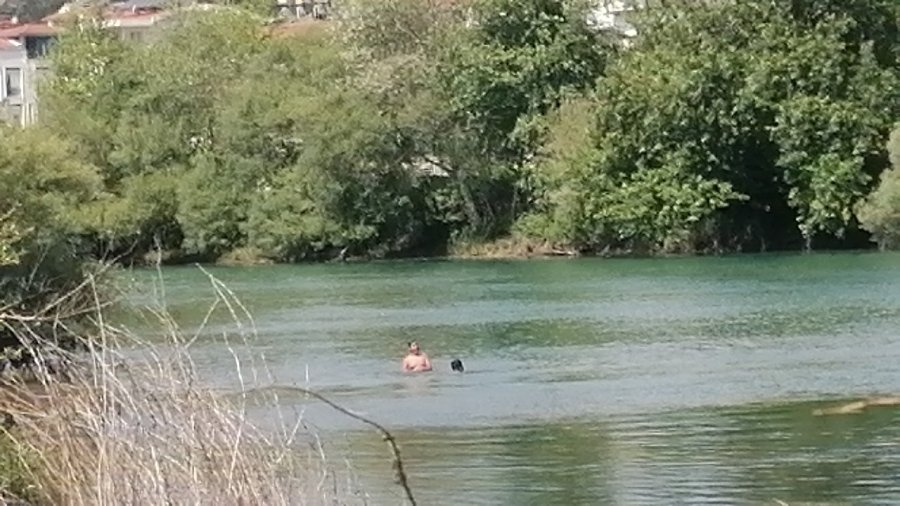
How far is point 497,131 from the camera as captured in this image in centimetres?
7731

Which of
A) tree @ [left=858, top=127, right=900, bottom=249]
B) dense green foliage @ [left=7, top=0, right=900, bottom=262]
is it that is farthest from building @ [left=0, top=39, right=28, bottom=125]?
tree @ [left=858, top=127, right=900, bottom=249]

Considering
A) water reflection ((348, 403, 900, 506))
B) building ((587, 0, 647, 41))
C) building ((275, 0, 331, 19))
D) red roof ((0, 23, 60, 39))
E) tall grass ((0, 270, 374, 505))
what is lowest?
water reflection ((348, 403, 900, 506))

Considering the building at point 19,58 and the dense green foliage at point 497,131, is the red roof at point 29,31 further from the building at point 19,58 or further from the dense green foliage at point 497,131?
the dense green foliage at point 497,131

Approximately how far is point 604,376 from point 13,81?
9647 centimetres

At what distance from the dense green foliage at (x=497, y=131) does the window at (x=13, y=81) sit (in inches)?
1709

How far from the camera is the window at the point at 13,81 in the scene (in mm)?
126312

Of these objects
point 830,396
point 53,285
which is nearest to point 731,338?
point 830,396

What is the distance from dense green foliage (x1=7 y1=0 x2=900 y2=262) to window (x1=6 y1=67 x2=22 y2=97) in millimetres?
43403

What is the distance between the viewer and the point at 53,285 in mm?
37500

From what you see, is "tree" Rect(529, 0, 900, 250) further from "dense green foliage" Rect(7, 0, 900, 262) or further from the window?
the window

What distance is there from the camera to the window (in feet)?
414

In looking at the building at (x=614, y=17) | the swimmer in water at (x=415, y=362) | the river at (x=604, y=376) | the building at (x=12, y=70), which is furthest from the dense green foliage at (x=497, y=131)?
the building at (x=12, y=70)

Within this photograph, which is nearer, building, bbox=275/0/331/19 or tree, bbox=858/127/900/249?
tree, bbox=858/127/900/249

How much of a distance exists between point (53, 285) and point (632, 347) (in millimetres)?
10719
